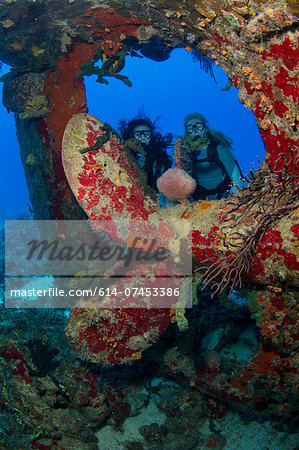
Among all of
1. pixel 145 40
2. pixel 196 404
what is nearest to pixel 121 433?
pixel 196 404

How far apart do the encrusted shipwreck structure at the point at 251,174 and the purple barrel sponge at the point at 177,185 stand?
19 centimetres

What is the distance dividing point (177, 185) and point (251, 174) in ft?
3.11

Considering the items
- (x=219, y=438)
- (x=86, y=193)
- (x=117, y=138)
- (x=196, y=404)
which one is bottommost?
(x=219, y=438)

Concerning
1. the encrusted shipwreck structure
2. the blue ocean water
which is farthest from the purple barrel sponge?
the blue ocean water

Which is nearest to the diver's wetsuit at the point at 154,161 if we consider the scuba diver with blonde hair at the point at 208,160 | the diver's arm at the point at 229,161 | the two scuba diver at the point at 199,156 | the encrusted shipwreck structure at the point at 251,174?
the two scuba diver at the point at 199,156

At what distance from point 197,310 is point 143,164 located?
3366 millimetres

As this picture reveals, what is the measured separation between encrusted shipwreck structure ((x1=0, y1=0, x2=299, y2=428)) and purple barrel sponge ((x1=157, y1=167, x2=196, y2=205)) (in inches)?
7.3

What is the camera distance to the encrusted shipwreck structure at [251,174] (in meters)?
2.53

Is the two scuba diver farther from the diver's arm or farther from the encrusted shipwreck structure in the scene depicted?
the encrusted shipwreck structure

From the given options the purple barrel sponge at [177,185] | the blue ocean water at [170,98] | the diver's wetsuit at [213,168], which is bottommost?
the purple barrel sponge at [177,185]

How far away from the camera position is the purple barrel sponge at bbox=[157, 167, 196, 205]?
3.27 m

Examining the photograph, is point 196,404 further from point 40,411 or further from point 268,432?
point 40,411

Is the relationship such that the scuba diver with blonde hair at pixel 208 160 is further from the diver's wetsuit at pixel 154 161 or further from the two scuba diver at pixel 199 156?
the diver's wetsuit at pixel 154 161

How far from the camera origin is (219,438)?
4090 mm
